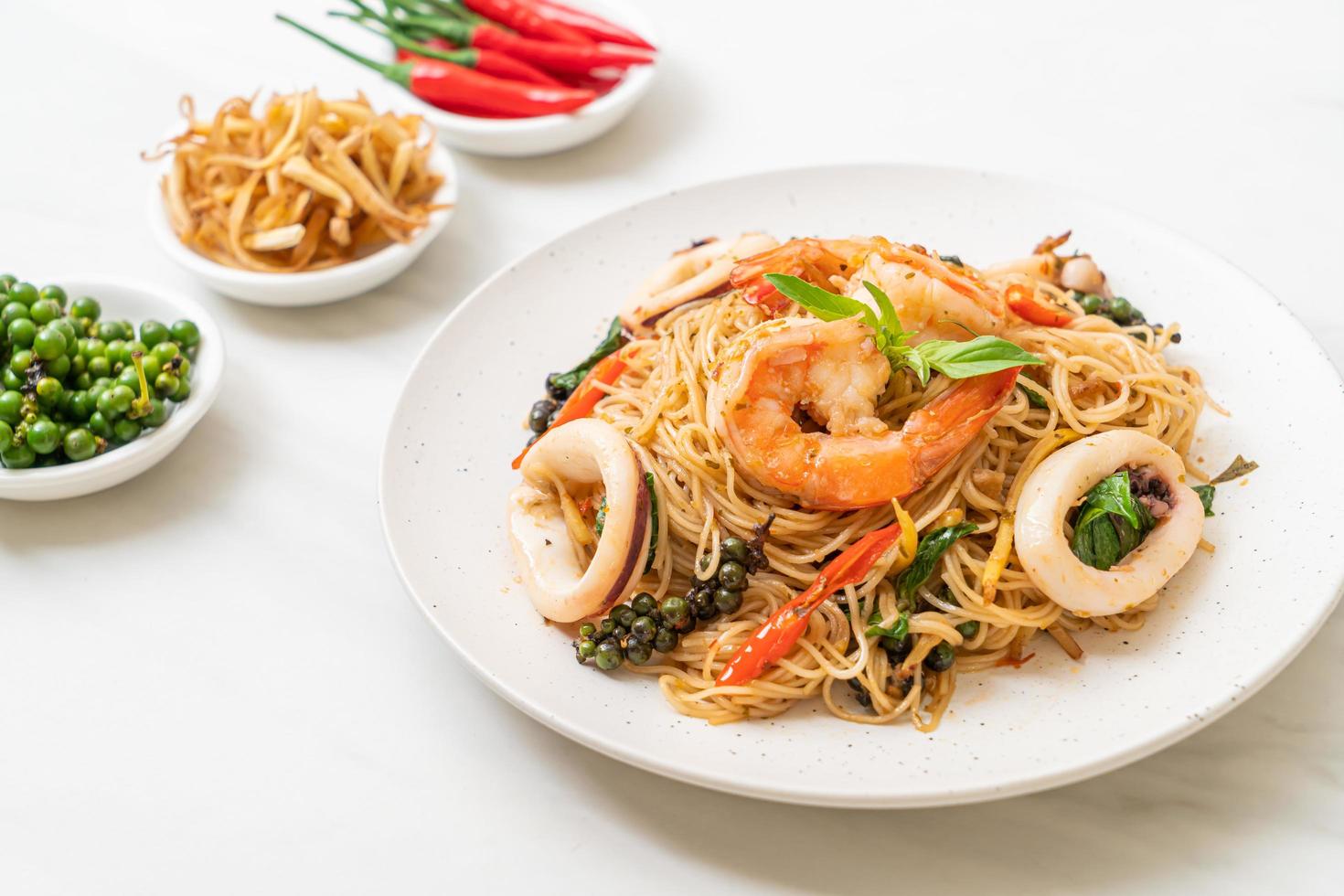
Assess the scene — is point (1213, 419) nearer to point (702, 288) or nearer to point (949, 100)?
point (702, 288)

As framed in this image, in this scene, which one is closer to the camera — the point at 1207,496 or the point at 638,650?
the point at 638,650

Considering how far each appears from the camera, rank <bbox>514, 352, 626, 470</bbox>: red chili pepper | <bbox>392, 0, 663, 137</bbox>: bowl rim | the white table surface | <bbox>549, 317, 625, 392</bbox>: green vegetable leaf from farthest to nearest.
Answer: <bbox>392, 0, 663, 137</bbox>: bowl rim
<bbox>549, 317, 625, 392</bbox>: green vegetable leaf
<bbox>514, 352, 626, 470</bbox>: red chili pepper
the white table surface

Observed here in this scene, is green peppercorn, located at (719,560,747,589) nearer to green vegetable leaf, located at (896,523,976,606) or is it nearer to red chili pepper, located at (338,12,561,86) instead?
green vegetable leaf, located at (896,523,976,606)

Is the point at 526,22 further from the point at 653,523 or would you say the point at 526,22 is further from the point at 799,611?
the point at 799,611

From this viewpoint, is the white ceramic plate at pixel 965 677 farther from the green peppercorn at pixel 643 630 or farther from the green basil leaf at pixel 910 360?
the green basil leaf at pixel 910 360

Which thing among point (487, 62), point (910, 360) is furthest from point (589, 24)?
point (910, 360)

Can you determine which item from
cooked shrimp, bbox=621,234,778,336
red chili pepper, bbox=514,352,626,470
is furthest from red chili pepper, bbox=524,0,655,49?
red chili pepper, bbox=514,352,626,470
